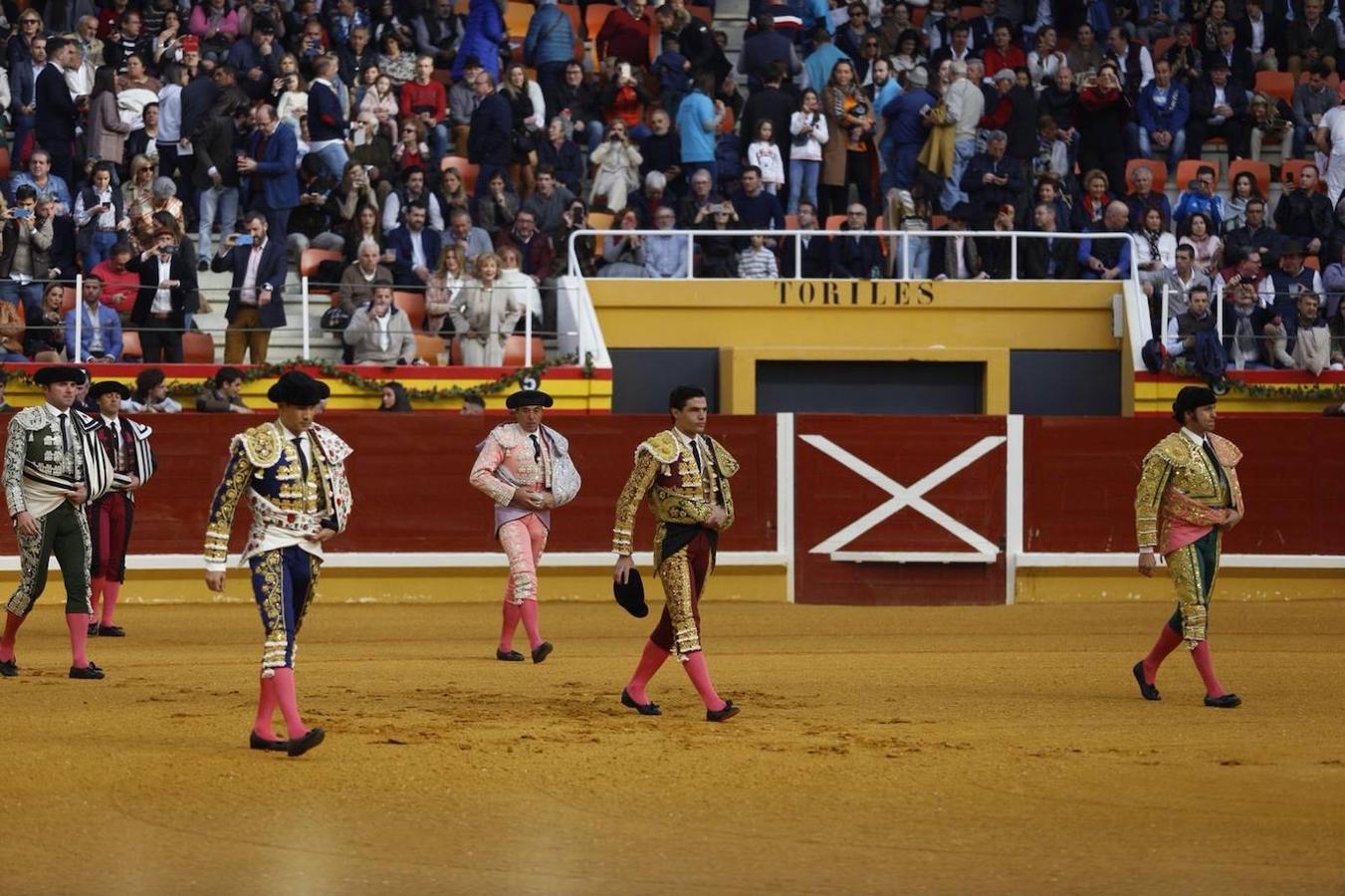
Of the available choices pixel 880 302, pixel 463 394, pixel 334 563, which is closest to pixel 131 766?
pixel 334 563

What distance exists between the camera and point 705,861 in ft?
21.9

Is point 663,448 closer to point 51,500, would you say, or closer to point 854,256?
point 51,500

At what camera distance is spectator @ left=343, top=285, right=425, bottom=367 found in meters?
17.1

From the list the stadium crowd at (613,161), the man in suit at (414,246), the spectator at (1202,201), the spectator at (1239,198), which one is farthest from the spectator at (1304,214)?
the man in suit at (414,246)

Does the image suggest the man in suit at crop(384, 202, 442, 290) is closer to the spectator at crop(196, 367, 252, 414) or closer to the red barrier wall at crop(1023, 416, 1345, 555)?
the spectator at crop(196, 367, 252, 414)

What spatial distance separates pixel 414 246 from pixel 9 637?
24.4 feet

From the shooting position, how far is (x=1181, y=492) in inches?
389

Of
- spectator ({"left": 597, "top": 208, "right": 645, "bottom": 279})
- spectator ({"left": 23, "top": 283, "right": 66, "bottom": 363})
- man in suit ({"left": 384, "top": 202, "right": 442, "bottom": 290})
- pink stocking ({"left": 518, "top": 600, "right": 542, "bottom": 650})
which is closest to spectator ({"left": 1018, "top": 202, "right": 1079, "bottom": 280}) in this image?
spectator ({"left": 597, "top": 208, "right": 645, "bottom": 279})

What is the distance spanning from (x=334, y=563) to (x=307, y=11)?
6.24 meters

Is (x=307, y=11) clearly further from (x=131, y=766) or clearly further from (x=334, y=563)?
(x=131, y=766)

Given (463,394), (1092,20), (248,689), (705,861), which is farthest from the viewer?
(1092,20)

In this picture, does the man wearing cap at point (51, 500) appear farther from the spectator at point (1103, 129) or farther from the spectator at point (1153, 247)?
the spectator at point (1103, 129)

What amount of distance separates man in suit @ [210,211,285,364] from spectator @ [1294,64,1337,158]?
9.80 m

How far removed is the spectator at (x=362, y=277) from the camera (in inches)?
671
